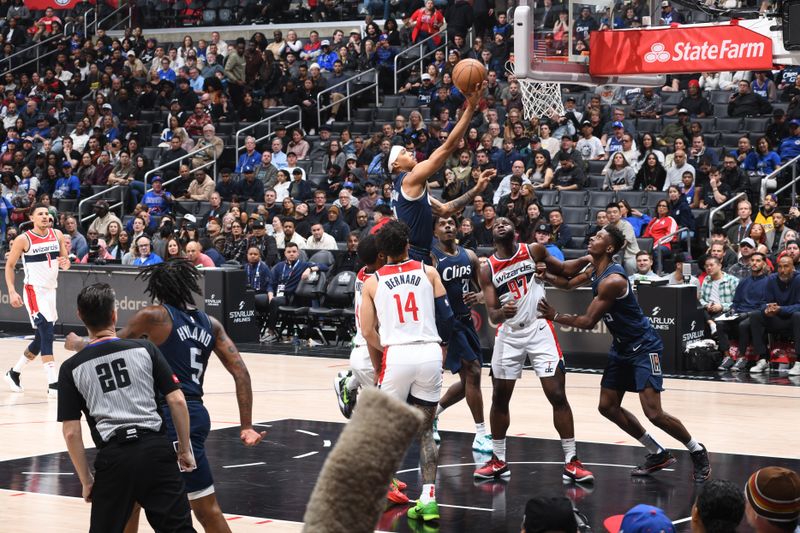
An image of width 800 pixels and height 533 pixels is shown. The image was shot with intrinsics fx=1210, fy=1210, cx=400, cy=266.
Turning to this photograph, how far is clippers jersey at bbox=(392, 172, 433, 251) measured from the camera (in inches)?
325

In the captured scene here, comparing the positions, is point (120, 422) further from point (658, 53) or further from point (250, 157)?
point (250, 157)

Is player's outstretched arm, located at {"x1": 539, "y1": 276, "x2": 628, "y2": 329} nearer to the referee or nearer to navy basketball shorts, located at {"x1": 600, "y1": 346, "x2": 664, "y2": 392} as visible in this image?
navy basketball shorts, located at {"x1": 600, "y1": 346, "x2": 664, "y2": 392}

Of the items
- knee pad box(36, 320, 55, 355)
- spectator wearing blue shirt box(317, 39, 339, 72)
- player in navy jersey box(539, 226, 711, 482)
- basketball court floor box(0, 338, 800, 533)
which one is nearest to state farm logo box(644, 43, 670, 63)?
player in navy jersey box(539, 226, 711, 482)

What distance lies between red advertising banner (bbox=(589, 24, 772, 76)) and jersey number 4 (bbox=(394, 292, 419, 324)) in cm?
528

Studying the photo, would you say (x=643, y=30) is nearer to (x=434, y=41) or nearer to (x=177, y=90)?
(x=434, y=41)

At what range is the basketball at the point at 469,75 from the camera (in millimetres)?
8422

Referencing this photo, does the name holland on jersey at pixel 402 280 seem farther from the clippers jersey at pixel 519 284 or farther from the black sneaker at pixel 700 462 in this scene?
the black sneaker at pixel 700 462

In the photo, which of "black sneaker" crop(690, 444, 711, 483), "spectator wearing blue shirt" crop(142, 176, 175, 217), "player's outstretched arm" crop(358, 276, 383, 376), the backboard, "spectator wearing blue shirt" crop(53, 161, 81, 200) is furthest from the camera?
"spectator wearing blue shirt" crop(53, 161, 81, 200)

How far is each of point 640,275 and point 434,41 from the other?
10632 mm

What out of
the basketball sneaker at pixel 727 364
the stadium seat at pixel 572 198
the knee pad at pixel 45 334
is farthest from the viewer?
the stadium seat at pixel 572 198

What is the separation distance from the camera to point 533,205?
17109 mm

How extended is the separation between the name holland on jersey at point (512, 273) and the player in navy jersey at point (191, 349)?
306cm

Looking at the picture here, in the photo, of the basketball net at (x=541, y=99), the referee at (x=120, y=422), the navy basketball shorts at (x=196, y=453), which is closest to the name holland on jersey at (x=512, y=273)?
the navy basketball shorts at (x=196, y=453)

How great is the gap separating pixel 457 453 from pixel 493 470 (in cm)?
107
